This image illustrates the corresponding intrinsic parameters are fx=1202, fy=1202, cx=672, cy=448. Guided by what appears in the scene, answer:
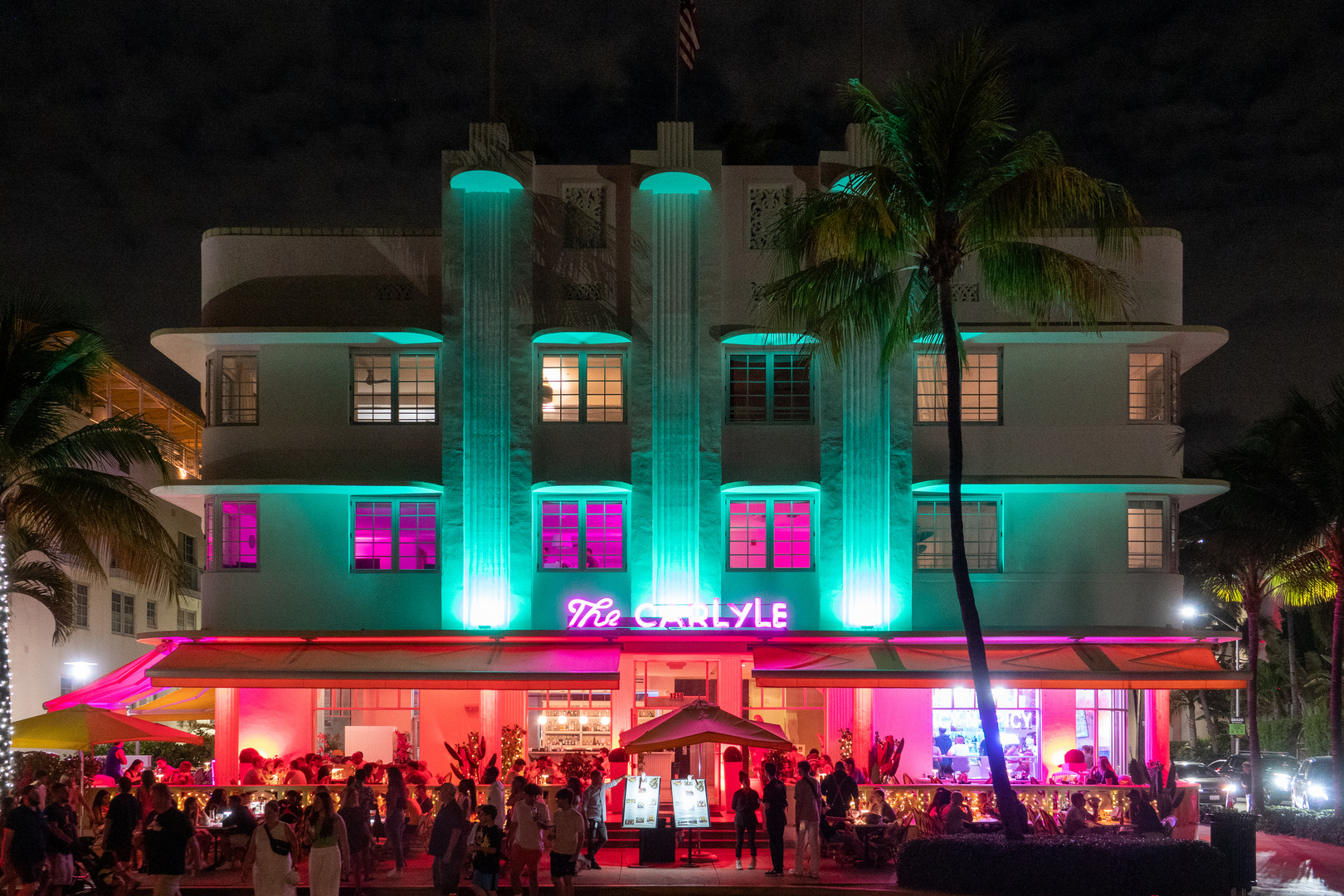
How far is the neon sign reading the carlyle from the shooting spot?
23344 millimetres

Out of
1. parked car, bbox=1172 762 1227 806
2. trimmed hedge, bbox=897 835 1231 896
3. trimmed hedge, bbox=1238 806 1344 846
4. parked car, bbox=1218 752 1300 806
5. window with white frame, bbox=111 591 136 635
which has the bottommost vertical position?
parked car, bbox=1218 752 1300 806

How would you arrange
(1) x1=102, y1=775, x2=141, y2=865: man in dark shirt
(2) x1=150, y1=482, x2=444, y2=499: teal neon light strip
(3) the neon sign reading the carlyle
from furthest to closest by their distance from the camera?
(2) x1=150, y1=482, x2=444, y2=499: teal neon light strip, (3) the neon sign reading the carlyle, (1) x1=102, y1=775, x2=141, y2=865: man in dark shirt

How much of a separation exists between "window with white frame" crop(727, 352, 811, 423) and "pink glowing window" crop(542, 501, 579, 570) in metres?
3.83

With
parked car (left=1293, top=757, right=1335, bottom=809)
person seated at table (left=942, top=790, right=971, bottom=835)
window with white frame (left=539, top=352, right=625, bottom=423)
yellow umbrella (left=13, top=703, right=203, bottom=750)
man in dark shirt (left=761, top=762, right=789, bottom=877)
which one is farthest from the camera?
parked car (left=1293, top=757, right=1335, bottom=809)

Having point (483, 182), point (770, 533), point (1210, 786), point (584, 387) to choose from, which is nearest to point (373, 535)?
point (584, 387)

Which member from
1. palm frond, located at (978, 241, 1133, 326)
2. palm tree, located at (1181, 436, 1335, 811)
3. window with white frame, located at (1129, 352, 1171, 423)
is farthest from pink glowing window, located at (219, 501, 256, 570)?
palm tree, located at (1181, 436, 1335, 811)

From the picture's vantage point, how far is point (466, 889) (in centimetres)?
1659

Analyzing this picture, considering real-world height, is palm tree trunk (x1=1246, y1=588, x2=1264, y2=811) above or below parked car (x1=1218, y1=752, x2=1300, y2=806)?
above

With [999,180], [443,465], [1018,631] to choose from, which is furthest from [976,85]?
[443,465]

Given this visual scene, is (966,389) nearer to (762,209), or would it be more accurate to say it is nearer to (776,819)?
(762,209)

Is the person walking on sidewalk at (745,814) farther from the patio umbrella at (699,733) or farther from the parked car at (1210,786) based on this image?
the parked car at (1210,786)

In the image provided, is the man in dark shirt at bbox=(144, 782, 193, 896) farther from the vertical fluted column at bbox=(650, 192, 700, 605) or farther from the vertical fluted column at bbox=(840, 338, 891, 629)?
the vertical fluted column at bbox=(840, 338, 891, 629)

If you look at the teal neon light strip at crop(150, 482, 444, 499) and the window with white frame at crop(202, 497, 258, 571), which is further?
the window with white frame at crop(202, 497, 258, 571)

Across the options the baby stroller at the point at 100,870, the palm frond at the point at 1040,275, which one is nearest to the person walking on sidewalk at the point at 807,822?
the palm frond at the point at 1040,275
